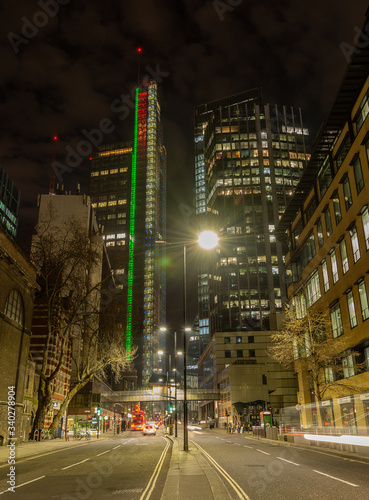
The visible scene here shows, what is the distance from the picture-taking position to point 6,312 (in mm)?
27375

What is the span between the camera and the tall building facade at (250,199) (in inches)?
5113

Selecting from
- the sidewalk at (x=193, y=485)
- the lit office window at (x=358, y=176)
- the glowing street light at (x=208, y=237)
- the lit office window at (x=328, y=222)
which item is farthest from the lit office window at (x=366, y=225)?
the sidewalk at (x=193, y=485)

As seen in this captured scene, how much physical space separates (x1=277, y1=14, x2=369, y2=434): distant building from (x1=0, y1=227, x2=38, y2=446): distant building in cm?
2341

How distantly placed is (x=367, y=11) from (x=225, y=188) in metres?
114

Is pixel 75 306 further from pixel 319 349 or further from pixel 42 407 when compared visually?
pixel 319 349

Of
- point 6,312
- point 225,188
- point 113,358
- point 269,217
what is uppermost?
point 225,188

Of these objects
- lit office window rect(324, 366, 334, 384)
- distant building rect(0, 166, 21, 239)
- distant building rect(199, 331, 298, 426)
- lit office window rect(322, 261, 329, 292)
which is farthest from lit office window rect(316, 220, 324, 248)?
distant building rect(0, 166, 21, 239)

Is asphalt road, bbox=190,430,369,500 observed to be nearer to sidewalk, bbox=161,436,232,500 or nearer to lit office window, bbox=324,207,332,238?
sidewalk, bbox=161,436,232,500

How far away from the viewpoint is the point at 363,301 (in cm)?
3281

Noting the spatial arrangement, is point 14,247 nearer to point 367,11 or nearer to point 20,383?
point 20,383

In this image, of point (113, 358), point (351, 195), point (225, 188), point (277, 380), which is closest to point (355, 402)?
point (351, 195)

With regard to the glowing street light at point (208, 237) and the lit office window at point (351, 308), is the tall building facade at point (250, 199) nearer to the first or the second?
the lit office window at point (351, 308)

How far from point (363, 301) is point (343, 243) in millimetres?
6688

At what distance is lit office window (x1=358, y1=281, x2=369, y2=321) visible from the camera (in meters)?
32.2
